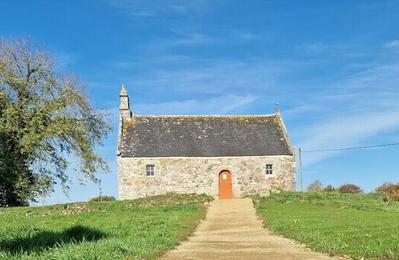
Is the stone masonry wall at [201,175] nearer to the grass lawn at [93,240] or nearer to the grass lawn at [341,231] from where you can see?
the grass lawn at [341,231]

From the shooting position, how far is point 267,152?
152 feet

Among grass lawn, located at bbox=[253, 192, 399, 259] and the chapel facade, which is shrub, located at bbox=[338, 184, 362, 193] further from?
grass lawn, located at bbox=[253, 192, 399, 259]

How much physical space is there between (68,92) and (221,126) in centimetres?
1390

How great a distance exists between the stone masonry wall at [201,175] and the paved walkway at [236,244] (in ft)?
62.0

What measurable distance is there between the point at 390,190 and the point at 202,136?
16743 mm

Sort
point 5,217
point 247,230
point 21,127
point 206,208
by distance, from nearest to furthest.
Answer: point 247,230, point 5,217, point 206,208, point 21,127

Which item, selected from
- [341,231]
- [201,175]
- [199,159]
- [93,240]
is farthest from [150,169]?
[93,240]

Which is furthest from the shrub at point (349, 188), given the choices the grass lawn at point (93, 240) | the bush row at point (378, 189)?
the grass lawn at point (93, 240)

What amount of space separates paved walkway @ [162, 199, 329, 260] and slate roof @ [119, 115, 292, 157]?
19502mm

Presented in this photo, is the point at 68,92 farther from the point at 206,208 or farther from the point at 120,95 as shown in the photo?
the point at 206,208

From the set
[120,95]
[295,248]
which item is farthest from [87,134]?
[295,248]

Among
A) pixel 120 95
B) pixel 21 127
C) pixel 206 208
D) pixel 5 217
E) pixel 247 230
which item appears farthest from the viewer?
pixel 120 95

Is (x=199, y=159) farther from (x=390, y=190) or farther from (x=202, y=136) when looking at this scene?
(x=390, y=190)

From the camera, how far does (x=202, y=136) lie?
156ft
